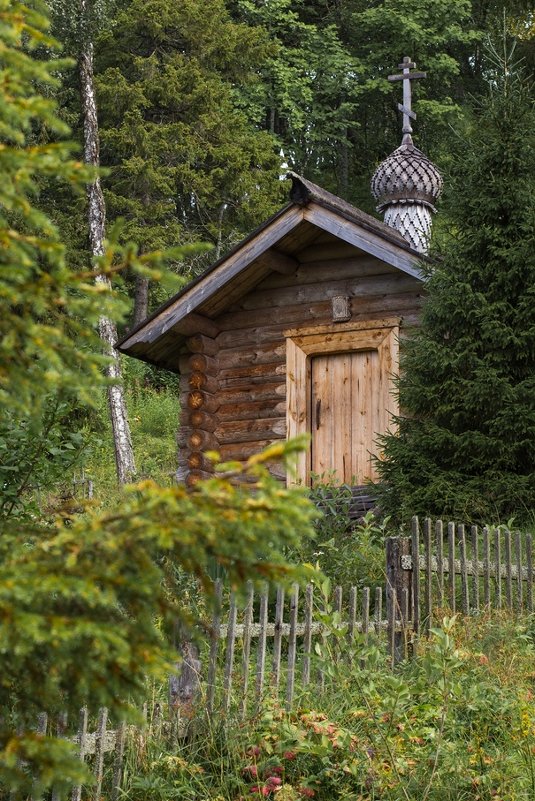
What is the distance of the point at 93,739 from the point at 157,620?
3.02 m

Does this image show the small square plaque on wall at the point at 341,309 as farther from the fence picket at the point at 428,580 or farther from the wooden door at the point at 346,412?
the fence picket at the point at 428,580

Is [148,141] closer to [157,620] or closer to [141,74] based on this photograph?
[141,74]

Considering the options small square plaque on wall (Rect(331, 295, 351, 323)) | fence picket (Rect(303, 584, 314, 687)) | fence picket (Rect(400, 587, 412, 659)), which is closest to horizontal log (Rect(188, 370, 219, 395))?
small square plaque on wall (Rect(331, 295, 351, 323))

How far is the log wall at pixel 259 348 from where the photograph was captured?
14.1 metres

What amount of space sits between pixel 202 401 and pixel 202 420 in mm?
237

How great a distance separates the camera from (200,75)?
25.5 metres

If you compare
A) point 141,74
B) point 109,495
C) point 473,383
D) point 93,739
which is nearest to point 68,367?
point 93,739

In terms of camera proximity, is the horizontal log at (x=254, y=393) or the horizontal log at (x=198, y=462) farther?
the horizontal log at (x=198, y=462)

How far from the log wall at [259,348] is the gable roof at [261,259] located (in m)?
0.21

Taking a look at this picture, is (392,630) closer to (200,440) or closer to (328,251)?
(200,440)

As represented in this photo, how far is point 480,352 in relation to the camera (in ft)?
38.4

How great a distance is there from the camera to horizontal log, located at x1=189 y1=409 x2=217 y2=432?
1473 cm

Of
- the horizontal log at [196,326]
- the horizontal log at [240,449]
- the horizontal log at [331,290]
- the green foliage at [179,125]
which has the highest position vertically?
the green foliage at [179,125]

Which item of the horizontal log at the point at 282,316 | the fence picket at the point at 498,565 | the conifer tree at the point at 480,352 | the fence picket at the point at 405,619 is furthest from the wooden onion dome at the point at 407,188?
the fence picket at the point at 405,619
